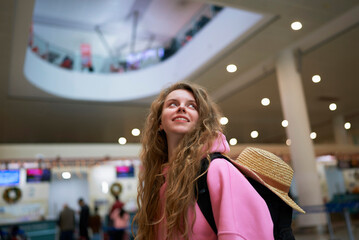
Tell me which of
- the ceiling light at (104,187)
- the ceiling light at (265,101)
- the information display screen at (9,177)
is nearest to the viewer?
the ceiling light at (265,101)

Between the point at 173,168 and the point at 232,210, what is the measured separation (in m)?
0.28

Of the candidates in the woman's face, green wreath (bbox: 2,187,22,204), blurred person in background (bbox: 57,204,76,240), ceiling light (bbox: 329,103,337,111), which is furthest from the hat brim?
green wreath (bbox: 2,187,22,204)

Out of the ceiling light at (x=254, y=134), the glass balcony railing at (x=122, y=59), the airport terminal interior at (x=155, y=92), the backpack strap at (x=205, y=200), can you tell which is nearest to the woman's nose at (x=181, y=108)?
the backpack strap at (x=205, y=200)

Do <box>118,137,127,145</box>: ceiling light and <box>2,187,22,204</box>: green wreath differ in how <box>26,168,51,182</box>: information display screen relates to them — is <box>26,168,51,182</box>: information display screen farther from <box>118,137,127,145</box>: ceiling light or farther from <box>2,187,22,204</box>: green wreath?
<box>118,137,127,145</box>: ceiling light

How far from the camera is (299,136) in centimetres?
722

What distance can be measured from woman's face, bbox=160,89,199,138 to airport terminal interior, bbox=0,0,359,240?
97.5 inches

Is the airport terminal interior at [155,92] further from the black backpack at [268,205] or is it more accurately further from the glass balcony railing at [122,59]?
the black backpack at [268,205]

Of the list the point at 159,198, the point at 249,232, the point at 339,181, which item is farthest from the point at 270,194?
the point at 339,181

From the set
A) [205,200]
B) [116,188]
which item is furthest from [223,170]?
[116,188]

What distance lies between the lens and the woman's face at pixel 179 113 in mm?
1174

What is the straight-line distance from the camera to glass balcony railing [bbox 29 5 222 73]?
29.9 ft

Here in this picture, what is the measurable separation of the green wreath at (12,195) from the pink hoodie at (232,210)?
12295 mm

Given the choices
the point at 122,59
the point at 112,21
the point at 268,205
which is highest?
the point at 112,21

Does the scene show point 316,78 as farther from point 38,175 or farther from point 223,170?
point 38,175
